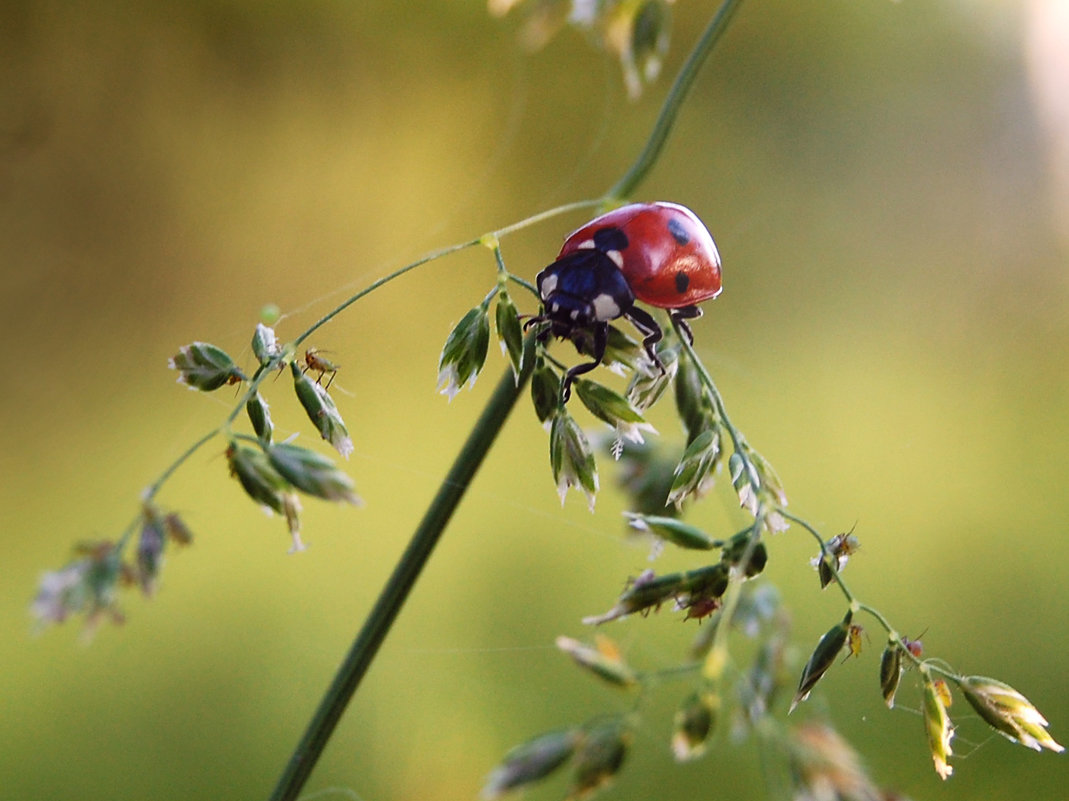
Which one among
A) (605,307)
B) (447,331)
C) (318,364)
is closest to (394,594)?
(318,364)

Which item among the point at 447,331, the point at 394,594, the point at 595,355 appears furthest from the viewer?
the point at 447,331

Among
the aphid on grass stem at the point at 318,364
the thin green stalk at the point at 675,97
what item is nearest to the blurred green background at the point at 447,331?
the aphid on grass stem at the point at 318,364

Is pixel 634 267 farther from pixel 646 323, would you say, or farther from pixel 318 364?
pixel 318 364

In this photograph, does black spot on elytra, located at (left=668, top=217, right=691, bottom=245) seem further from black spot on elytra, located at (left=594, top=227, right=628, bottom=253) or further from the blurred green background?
the blurred green background

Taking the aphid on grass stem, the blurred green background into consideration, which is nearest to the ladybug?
the aphid on grass stem

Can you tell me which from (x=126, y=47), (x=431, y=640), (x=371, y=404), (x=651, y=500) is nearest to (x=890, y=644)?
(x=651, y=500)

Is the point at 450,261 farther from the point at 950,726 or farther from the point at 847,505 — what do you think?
the point at 950,726
